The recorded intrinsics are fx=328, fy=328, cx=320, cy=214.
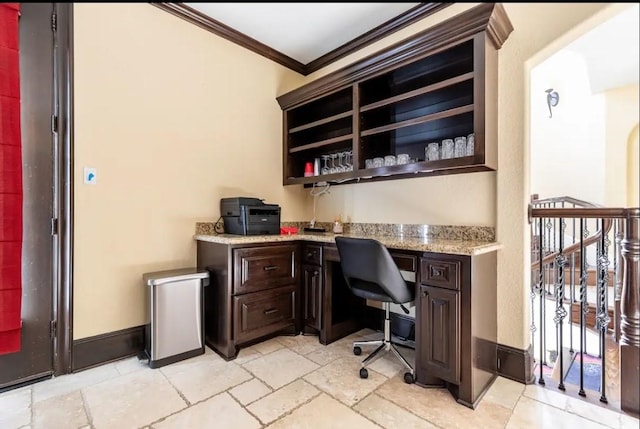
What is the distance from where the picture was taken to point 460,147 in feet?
7.56

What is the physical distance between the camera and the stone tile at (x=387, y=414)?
1712 mm

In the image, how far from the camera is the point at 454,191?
8.29ft

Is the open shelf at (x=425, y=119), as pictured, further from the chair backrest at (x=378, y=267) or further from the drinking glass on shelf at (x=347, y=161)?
the chair backrest at (x=378, y=267)

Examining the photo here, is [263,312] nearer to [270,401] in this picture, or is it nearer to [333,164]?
[270,401]

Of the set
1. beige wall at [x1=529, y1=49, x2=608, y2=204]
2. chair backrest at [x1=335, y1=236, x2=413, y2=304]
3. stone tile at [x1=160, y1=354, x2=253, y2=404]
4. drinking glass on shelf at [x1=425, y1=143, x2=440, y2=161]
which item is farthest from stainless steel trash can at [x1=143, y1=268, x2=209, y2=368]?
beige wall at [x1=529, y1=49, x2=608, y2=204]

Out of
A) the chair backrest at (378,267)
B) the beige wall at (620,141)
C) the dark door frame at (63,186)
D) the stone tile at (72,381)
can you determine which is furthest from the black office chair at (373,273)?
the beige wall at (620,141)

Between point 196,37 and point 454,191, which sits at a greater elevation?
point 196,37

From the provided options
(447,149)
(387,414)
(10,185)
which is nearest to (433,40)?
(447,149)

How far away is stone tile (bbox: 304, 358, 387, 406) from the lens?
1.97 metres

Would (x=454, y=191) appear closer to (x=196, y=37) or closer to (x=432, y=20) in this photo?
(x=432, y=20)

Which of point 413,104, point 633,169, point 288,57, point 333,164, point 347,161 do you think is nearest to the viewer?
point 413,104

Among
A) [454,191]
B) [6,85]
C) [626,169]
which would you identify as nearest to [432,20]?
[454,191]

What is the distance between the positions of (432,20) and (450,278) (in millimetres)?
1984

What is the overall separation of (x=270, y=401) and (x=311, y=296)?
100cm
